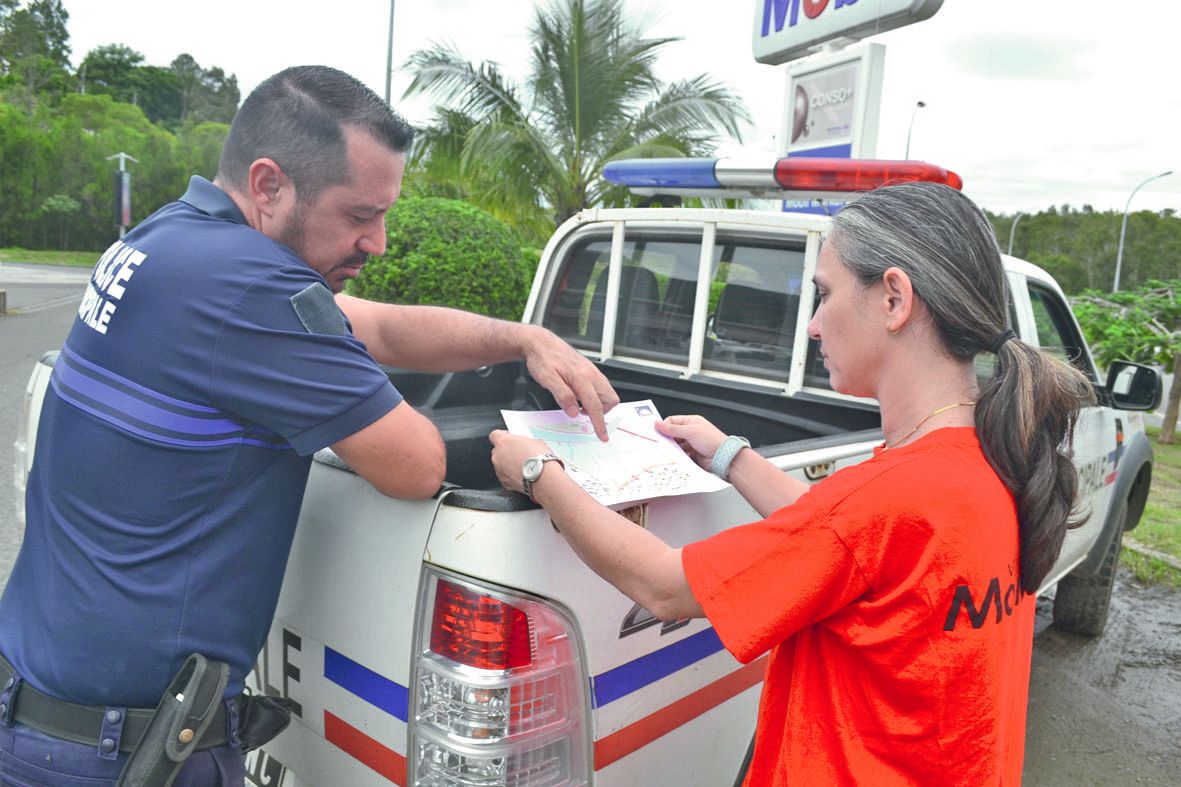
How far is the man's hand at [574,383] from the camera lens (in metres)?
1.77

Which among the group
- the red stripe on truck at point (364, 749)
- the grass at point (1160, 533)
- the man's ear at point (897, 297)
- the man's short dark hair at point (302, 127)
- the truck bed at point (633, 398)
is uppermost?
the man's short dark hair at point (302, 127)

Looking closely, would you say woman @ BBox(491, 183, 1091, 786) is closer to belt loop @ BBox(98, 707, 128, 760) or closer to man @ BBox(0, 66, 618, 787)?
man @ BBox(0, 66, 618, 787)

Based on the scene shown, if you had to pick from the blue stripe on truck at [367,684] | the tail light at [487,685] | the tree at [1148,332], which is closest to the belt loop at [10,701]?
the blue stripe on truck at [367,684]

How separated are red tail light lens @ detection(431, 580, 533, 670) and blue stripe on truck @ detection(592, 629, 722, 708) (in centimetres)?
19

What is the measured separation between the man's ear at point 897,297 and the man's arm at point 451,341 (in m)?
0.72

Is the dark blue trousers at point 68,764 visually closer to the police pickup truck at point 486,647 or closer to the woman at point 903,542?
the police pickup truck at point 486,647

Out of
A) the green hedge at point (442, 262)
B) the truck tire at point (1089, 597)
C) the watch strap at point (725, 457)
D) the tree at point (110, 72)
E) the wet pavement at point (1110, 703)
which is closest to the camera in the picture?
the watch strap at point (725, 457)

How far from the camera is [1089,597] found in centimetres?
466

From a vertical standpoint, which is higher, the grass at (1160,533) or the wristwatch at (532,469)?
the wristwatch at (532,469)

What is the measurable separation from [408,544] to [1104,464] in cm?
380

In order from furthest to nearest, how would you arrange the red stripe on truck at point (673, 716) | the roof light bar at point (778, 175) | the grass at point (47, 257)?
1. the grass at point (47, 257)
2. the roof light bar at point (778, 175)
3. the red stripe on truck at point (673, 716)

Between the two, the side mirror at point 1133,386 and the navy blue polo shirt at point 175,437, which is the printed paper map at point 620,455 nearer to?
the navy blue polo shirt at point 175,437

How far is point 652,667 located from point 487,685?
405mm

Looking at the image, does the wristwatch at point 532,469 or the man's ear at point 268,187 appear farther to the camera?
the man's ear at point 268,187
